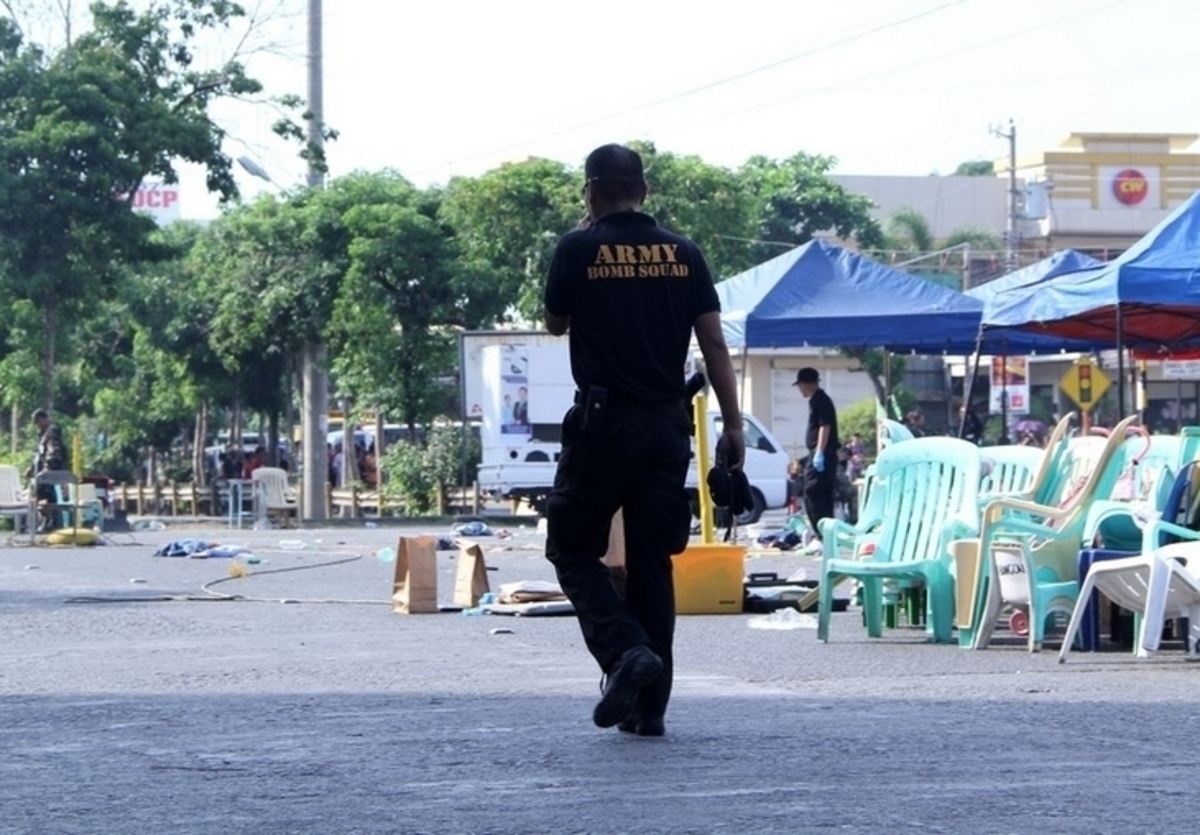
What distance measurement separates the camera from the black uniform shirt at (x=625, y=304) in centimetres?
736

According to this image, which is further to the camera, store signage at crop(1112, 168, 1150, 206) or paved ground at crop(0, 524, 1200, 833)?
store signage at crop(1112, 168, 1150, 206)

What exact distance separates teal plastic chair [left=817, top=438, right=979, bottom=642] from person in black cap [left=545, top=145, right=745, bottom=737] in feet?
14.0

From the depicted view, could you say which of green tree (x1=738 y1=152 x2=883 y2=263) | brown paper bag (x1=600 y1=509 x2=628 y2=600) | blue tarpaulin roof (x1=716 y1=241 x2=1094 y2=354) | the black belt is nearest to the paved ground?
brown paper bag (x1=600 y1=509 x2=628 y2=600)

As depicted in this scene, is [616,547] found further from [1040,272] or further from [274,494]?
[274,494]

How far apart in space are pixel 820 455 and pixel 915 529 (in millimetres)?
8096

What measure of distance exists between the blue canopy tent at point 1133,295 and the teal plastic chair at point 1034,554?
5.42m

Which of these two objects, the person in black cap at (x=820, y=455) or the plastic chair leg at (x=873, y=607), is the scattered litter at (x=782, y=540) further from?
the plastic chair leg at (x=873, y=607)

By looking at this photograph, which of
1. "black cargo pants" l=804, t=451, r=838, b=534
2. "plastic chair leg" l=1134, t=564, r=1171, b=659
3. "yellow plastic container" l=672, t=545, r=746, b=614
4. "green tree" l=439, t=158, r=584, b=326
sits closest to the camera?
"plastic chair leg" l=1134, t=564, r=1171, b=659

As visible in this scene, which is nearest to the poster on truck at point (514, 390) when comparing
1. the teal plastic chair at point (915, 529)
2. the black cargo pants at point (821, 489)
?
the black cargo pants at point (821, 489)

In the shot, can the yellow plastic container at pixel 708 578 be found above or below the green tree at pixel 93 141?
below

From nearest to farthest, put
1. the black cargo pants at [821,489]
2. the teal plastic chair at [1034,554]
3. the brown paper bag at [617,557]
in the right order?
the brown paper bag at [617,557] < the teal plastic chair at [1034,554] < the black cargo pants at [821,489]

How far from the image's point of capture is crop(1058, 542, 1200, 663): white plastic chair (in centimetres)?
1030

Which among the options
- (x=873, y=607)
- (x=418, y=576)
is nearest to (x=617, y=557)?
(x=873, y=607)

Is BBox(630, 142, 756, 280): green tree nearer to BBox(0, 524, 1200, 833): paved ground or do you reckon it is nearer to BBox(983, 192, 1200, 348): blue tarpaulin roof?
BBox(983, 192, 1200, 348): blue tarpaulin roof
